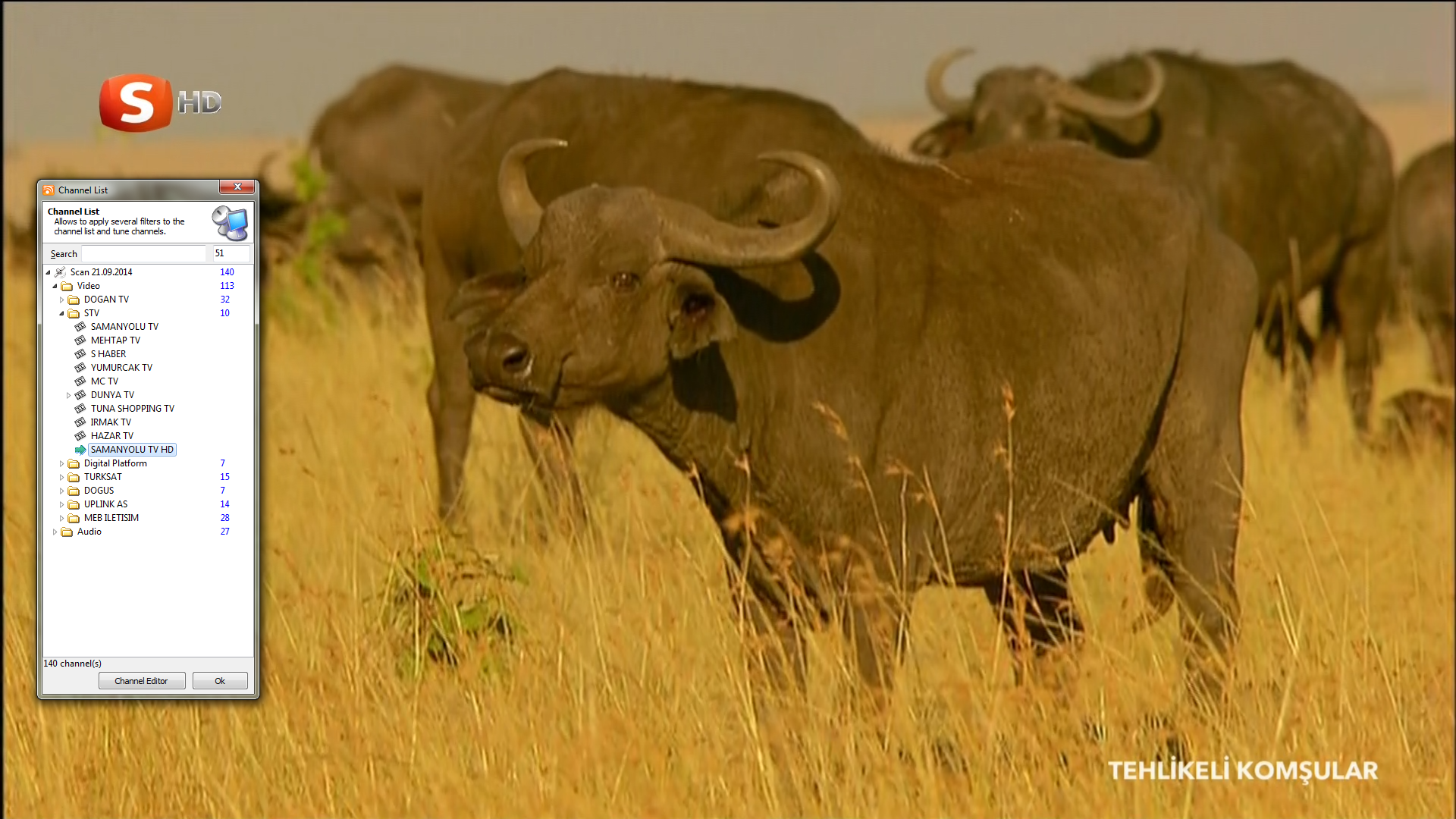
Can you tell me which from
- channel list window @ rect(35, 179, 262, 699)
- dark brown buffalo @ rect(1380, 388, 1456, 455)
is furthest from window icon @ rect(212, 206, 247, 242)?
dark brown buffalo @ rect(1380, 388, 1456, 455)

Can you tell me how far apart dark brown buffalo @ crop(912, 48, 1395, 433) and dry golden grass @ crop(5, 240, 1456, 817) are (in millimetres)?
6067

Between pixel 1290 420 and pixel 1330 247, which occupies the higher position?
pixel 1330 247

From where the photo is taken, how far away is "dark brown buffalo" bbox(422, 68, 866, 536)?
897cm

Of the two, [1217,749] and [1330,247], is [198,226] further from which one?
[1330,247]

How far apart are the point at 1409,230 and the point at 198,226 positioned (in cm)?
1163

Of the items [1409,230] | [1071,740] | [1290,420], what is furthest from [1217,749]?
[1409,230]

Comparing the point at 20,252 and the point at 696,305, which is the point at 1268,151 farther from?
the point at 20,252

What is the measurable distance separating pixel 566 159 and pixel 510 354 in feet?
12.0

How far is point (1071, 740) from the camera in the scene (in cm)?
613

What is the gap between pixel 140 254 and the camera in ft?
22.3

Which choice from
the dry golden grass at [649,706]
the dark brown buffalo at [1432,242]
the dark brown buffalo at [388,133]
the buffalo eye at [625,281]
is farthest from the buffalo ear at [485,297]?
the dark brown buffalo at [388,133]

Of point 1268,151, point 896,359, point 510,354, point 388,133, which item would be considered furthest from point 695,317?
point 388,133

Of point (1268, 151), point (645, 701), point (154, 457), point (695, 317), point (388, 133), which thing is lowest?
point (645, 701)

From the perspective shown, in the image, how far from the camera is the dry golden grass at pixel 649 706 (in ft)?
20.3
